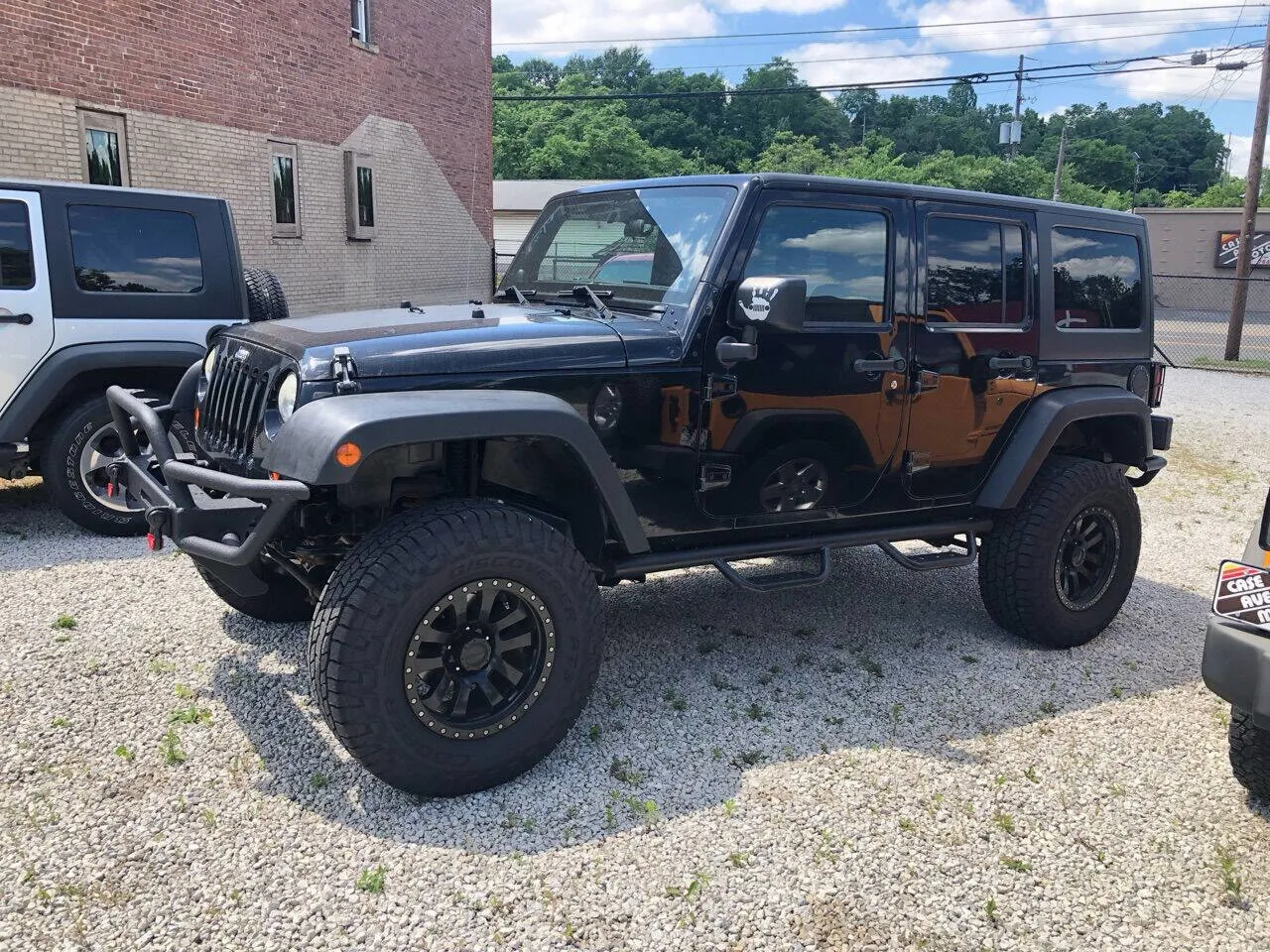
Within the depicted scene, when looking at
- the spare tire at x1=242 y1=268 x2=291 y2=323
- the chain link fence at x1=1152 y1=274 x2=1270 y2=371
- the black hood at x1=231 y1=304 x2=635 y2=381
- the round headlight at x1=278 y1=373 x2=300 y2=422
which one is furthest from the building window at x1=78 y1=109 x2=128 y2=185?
the chain link fence at x1=1152 y1=274 x2=1270 y2=371

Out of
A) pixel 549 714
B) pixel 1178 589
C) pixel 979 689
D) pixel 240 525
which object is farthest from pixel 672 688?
pixel 1178 589

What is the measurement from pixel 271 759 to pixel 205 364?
157 cm

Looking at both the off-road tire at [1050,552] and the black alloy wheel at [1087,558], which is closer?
the off-road tire at [1050,552]

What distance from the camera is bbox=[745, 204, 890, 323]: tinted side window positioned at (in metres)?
3.83

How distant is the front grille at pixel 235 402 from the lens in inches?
134

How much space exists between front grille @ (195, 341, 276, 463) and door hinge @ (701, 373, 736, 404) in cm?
149

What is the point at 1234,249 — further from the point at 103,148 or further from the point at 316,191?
the point at 103,148

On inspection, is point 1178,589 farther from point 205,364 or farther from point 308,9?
point 308,9

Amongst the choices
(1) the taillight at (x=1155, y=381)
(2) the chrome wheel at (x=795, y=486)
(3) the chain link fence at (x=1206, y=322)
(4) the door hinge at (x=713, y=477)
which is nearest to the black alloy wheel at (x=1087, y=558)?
(1) the taillight at (x=1155, y=381)

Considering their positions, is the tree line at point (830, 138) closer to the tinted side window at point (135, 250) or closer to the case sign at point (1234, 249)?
the case sign at point (1234, 249)

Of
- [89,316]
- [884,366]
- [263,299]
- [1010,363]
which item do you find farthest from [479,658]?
[263,299]

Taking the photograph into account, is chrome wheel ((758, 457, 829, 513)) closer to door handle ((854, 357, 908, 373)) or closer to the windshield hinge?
door handle ((854, 357, 908, 373))

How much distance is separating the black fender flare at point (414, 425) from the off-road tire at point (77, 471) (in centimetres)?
348

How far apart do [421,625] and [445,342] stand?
93cm
